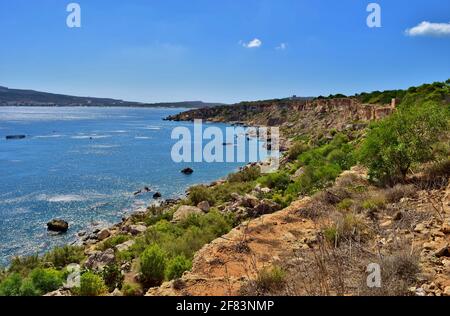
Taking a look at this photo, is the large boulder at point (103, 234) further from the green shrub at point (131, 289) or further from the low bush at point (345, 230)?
the low bush at point (345, 230)

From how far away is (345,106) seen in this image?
73.1 m

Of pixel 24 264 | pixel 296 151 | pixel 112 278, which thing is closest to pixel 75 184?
pixel 24 264

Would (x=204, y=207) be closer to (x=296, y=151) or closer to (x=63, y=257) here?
(x=63, y=257)

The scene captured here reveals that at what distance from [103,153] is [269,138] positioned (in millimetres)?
34233

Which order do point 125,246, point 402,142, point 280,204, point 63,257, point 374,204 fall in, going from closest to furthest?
point 374,204
point 402,142
point 125,246
point 63,257
point 280,204

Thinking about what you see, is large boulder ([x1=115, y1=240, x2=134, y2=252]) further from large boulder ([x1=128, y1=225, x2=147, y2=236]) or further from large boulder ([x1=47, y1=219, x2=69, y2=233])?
large boulder ([x1=47, y1=219, x2=69, y2=233])

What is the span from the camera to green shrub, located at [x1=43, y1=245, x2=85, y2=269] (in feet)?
60.2

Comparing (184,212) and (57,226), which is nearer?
(184,212)

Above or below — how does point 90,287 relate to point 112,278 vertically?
above

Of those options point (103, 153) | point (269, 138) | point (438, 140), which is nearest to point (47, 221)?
point (438, 140)

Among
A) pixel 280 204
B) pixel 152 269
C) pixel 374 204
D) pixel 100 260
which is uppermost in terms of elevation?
pixel 374 204

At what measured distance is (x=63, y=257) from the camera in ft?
61.6

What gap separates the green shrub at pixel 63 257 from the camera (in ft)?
60.2

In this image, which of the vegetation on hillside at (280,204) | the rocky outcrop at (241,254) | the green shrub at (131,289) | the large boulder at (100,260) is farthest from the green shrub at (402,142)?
the large boulder at (100,260)
